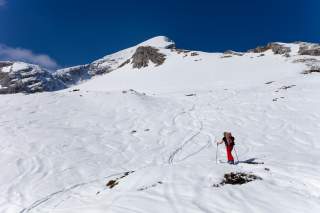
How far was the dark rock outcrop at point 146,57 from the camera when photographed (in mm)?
108588

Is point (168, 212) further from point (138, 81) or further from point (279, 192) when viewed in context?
point (138, 81)

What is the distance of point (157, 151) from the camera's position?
25844 mm

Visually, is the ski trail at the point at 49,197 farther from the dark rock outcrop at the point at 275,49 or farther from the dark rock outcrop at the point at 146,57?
the dark rock outcrop at the point at 146,57

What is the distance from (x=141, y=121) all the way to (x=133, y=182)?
19786 mm

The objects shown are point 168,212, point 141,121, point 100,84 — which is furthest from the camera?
point 100,84

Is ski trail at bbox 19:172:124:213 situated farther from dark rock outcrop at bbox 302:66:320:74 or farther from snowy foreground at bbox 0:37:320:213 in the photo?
dark rock outcrop at bbox 302:66:320:74

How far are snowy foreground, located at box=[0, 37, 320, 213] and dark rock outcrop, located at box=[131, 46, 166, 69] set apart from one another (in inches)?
2360

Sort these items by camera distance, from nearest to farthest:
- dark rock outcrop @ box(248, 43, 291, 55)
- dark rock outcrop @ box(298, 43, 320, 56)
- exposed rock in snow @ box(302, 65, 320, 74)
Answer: exposed rock in snow @ box(302, 65, 320, 74) → dark rock outcrop @ box(298, 43, 320, 56) → dark rock outcrop @ box(248, 43, 291, 55)

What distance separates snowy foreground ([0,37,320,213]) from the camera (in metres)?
12.7

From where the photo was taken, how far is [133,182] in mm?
15297

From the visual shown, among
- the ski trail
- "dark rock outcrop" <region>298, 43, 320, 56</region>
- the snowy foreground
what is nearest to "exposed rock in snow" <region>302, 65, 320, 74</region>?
the snowy foreground

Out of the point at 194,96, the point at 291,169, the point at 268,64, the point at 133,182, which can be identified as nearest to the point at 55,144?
the point at 133,182

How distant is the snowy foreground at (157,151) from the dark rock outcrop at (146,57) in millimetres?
59940

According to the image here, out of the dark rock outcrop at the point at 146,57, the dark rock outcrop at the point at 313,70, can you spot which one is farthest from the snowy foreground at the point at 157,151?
the dark rock outcrop at the point at 146,57
